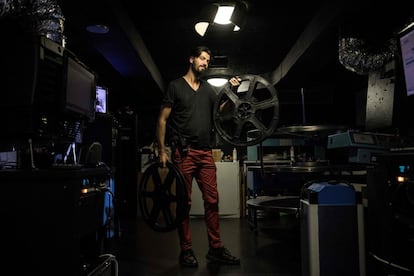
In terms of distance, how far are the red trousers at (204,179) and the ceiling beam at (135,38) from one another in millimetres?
1544

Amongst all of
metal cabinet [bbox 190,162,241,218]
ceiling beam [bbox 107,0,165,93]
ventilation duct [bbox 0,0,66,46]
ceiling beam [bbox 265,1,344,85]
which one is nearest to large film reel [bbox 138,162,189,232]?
ventilation duct [bbox 0,0,66,46]

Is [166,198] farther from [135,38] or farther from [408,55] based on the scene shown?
[135,38]

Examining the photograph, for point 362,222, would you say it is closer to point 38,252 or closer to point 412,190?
point 412,190

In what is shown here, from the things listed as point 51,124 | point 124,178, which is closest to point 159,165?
point 51,124

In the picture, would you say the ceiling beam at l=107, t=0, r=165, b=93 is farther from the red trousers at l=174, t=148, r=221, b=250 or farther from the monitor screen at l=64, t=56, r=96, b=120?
the monitor screen at l=64, t=56, r=96, b=120

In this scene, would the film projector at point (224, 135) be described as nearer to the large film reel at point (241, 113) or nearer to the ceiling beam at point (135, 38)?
the large film reel at point (241, 113)

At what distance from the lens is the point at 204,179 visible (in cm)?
242

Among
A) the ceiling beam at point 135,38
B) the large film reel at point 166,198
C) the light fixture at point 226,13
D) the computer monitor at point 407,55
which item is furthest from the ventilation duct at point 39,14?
the computer monitor at point 407,55

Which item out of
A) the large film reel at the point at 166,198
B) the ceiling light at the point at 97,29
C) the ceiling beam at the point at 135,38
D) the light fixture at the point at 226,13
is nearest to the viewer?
the large film reel at the point at 166,198

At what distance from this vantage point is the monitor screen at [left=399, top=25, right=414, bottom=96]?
5.49ft

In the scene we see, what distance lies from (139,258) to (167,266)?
0.34m

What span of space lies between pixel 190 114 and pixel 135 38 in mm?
2035

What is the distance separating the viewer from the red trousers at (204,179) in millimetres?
2361

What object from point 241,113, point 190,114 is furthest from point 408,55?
point 190,114
